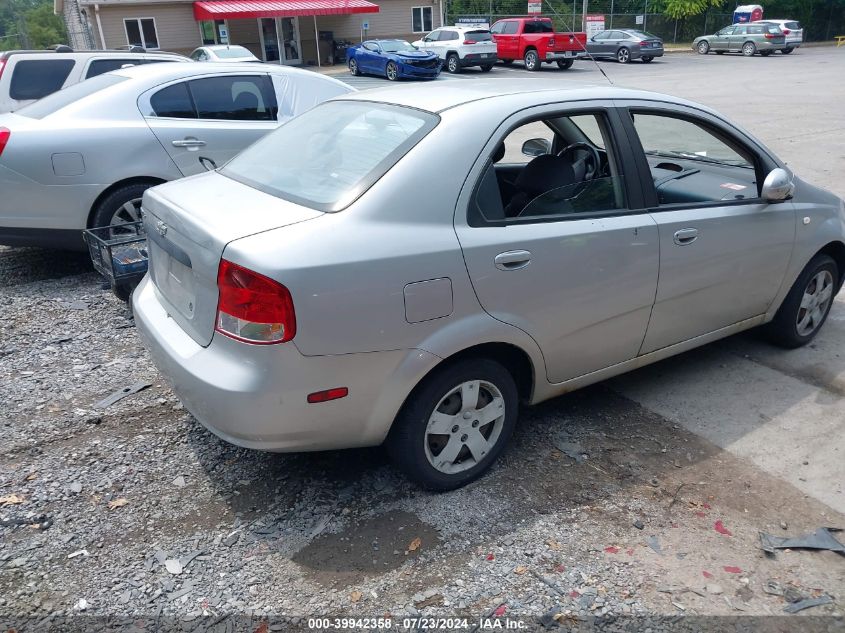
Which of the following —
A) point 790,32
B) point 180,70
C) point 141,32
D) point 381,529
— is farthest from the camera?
point 790,32

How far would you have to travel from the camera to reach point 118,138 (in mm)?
5812

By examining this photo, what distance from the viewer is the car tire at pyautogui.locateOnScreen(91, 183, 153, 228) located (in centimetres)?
579

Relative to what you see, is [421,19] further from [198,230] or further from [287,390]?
[287,390]

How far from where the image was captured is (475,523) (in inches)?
123

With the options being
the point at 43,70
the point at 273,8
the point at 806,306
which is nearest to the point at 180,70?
the point at 43,70

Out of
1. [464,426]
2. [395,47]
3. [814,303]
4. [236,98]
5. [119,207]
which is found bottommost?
[814,303]

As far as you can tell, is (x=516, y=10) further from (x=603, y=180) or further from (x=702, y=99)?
(x=603, y=180)

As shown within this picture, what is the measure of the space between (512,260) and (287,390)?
111 cm

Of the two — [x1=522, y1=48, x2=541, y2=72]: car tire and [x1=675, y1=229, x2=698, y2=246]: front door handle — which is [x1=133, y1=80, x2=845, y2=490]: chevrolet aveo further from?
[x1=522, y1=48, x2=541, y2=72]: car tire

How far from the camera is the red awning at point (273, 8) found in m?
31.3

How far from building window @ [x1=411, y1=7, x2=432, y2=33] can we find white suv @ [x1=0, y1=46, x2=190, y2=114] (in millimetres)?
32254

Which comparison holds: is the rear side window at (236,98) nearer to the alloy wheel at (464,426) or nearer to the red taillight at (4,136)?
the red taillight at (4,136)

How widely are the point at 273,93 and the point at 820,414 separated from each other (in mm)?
5279

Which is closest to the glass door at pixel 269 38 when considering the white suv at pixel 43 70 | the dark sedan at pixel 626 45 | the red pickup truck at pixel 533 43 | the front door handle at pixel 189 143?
the red pickup truck at pixel 533 43
